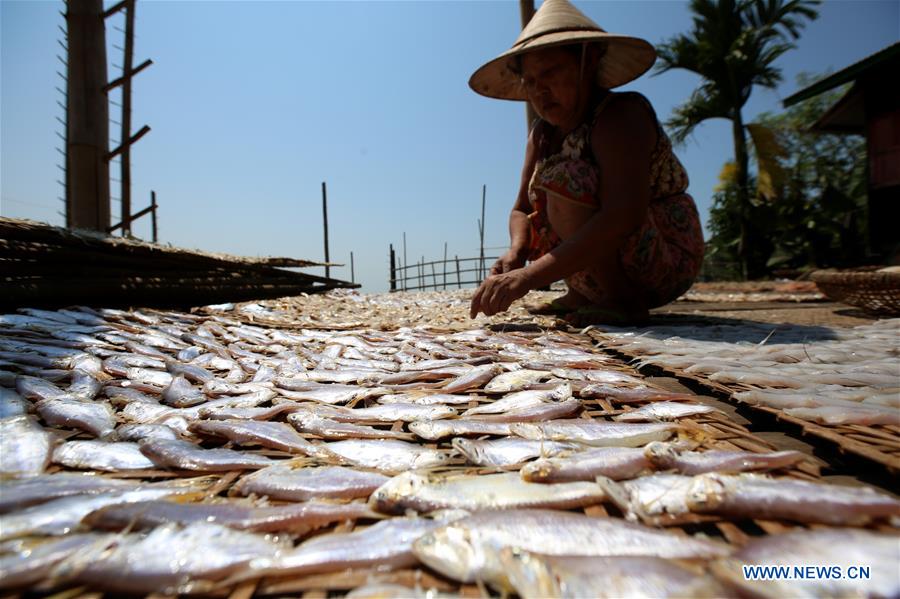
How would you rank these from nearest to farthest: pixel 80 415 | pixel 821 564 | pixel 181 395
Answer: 1. pixel 821 564
2. pixel 80 415
3. pixel 181 395

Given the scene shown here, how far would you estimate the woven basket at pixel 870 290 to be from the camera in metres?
2.82

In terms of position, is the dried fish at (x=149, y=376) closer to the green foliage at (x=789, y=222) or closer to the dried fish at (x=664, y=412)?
the dried fish at (x=664, y=412)

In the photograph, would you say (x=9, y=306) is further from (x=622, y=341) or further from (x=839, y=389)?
(x=839, y=389)

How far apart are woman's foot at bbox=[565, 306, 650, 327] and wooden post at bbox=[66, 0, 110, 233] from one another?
5245 mm

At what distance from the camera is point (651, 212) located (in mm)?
2801

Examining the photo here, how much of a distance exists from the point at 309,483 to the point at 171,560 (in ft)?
0.78

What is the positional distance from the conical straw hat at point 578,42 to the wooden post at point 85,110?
4.56m

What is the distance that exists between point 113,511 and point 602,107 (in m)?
2.61

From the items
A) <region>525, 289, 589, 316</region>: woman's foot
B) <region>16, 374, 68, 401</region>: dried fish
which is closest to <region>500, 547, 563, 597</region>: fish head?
<region>16, 374, 68, 401</region>: dried fish

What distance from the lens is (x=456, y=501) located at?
71cm

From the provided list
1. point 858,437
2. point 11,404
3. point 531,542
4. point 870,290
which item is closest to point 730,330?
point 870,290

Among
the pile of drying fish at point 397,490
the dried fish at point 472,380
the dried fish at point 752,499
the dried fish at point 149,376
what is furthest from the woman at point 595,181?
the dried fish at point 752,499

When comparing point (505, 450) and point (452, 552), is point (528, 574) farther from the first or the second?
point (505, 450)

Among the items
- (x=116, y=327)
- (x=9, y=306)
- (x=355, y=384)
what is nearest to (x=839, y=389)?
(x=355, y=384)
